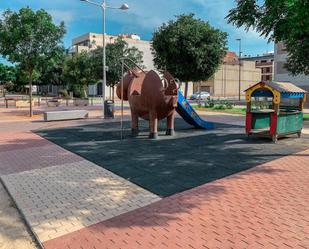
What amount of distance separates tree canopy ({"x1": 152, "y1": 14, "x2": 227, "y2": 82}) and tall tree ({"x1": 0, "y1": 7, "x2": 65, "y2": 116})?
8831mm

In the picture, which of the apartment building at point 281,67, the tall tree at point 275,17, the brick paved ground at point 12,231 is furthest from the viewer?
the apartment building at point 281,67

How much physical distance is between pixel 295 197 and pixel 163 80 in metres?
7.26

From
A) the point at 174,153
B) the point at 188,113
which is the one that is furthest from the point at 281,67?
the point at 174,153

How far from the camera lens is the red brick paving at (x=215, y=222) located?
13.6 feet

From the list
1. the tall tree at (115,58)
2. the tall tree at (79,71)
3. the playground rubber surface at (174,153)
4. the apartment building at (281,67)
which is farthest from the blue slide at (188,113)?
the apartment building at (281,67)

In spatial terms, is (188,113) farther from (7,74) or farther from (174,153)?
(7,74)

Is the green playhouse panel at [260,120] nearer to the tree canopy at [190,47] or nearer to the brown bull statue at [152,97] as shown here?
the brown bull statue at [152,97]

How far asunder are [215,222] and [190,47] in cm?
2167

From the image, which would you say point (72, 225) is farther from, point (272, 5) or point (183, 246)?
point (272, 5)

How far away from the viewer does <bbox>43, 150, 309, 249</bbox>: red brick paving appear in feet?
13.6

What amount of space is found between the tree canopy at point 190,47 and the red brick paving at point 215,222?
20.0m

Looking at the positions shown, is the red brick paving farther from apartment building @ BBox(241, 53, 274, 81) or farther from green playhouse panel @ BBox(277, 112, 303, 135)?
apartment building @ BBox(241, 53, 274, 81)

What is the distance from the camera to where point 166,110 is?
1231 cm

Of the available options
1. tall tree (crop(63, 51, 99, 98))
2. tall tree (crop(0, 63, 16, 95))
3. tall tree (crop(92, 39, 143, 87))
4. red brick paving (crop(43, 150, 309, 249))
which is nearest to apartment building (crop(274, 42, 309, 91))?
tall tree (crop(92, 39, 143, 87))
